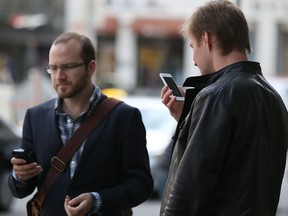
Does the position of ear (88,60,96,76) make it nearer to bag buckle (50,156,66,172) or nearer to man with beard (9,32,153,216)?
man with beard (9,32,153,216)

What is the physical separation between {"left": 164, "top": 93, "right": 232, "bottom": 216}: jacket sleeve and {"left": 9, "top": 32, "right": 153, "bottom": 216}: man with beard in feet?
3.01

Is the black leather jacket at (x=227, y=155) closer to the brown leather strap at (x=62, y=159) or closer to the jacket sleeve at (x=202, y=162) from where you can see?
the jacket sleeve at (x=202, y=162)

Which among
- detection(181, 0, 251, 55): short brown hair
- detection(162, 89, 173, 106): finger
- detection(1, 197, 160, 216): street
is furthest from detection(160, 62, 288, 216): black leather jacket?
detection(1, 197, 160, 216): street

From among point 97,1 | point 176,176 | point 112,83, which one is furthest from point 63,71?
point 112,83

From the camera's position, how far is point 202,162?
321cm

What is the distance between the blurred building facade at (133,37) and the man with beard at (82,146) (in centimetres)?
3547

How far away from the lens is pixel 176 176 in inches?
129

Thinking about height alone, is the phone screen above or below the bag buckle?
above

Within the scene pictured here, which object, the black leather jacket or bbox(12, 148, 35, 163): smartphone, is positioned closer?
the black leather jacket

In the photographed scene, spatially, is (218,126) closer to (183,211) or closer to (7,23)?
(183,211)

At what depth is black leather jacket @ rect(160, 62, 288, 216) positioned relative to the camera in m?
3.22

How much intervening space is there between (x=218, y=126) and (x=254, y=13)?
122 feet

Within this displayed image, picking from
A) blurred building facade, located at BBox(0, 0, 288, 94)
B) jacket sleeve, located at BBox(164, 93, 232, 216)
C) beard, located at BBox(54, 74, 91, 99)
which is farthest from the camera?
blurred building facade, located at BBox(0, 0, 288, 94)

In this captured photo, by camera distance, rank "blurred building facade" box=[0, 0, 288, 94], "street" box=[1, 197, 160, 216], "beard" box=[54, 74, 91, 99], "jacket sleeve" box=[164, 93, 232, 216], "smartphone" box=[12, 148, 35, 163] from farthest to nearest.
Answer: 1. "blurred building facade" box=[0, 0, 288, 94]
2. "street" box=[1, 197, 160, 216]
3. "beard" box=[54, 74, 91, 99]
4. "smartphone" box=[12, 148, 35, 163]
5. "jacket sleeve" box=[164, 93, 232, 216]
